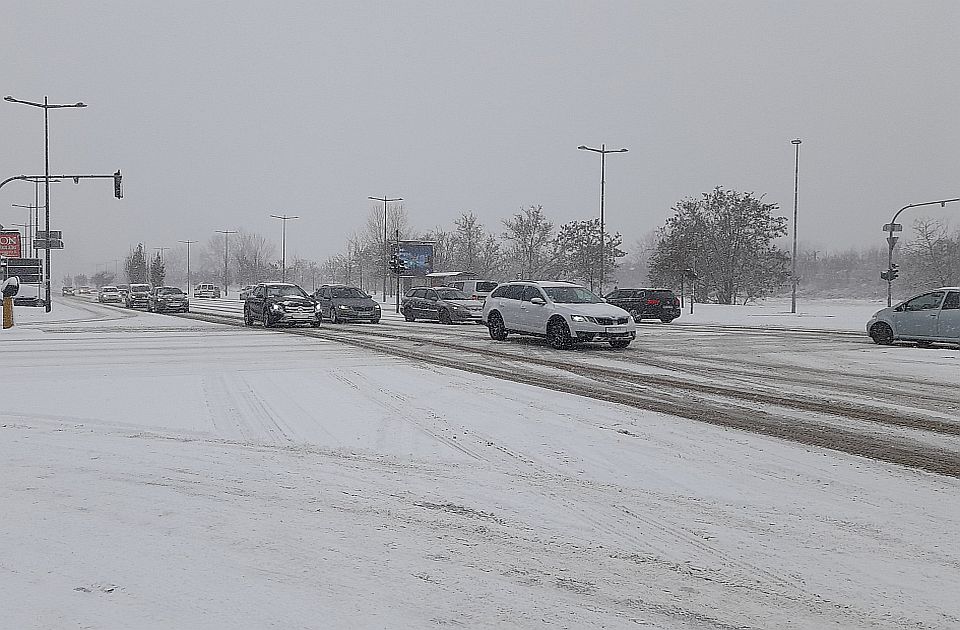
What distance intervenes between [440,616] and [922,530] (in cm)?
335

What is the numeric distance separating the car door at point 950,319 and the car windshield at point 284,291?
66.7 feet

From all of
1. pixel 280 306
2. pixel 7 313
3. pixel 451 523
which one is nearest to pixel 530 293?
pixel 280 306

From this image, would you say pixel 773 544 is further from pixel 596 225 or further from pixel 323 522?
pixel 596 225

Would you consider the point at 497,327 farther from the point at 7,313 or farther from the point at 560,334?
the point at 7,313

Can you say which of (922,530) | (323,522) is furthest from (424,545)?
(922,530)

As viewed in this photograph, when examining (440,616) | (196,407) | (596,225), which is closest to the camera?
(440,616)

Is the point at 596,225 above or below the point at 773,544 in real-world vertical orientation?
above

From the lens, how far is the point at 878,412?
1011cm

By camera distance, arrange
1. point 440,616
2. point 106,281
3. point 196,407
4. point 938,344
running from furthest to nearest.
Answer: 1. point 106,281
2. point 938,344
3. point 196,407
4. point 440,616

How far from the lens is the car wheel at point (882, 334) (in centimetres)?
2069

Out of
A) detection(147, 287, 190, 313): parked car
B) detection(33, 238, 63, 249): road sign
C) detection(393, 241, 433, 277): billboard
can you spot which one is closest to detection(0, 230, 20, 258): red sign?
detection(33, 238, 63, 249): road sign

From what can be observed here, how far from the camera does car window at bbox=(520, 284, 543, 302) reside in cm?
2136

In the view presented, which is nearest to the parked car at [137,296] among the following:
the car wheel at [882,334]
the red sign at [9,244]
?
the red sign at [9,244]

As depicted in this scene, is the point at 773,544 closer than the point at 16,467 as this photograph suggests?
Yes
